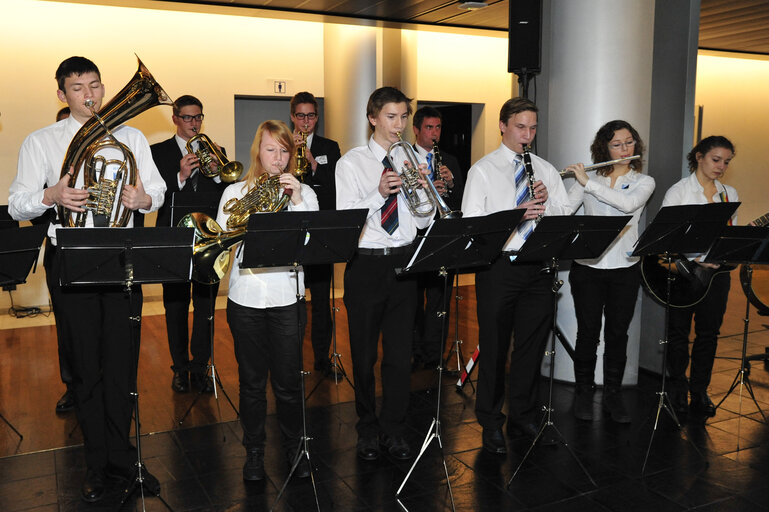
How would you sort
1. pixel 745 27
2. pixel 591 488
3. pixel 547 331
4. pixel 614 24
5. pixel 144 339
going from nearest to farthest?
pixel 591 488
pixel 547 331
pixel 614 24
pixel 144 339
pixel 745 27

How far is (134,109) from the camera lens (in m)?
3.25

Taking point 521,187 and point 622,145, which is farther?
point 622,145

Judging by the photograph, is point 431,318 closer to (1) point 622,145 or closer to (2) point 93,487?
(1) point 622,145

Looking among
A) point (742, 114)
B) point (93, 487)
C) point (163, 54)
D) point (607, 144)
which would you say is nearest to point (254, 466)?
point (93, 487)

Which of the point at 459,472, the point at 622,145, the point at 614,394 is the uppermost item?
the point at 622,145

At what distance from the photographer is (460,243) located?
334 cm

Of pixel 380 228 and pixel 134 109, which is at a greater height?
pixel 134 109

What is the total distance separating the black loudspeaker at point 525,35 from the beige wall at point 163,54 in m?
3.12

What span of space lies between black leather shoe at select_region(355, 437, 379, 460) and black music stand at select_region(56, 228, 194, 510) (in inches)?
58.7

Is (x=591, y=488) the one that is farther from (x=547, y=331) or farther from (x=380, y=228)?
(x=380, y=228)

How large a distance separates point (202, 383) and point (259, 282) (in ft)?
6.27

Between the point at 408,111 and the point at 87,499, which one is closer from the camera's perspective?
the point at 87,499

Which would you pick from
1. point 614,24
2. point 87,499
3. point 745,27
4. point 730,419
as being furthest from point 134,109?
point 745,27

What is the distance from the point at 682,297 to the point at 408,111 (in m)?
2.26
